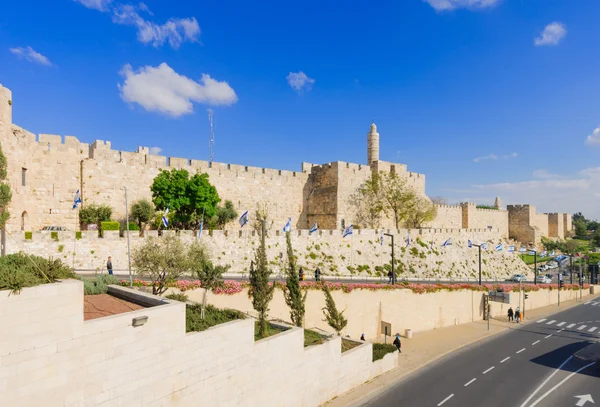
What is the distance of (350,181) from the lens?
4075 centimetres

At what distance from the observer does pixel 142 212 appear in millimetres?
29062

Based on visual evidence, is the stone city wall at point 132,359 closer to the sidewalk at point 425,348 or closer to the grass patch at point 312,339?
the grass patch at point 312,339

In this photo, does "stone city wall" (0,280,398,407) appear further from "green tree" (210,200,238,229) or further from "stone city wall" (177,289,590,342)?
"green tree" (210,200,238,229)

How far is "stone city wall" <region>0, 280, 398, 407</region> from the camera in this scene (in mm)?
6195

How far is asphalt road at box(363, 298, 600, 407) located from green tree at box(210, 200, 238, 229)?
22.3 m

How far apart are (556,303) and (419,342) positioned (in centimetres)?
2686

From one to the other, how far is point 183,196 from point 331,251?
43.2 feet

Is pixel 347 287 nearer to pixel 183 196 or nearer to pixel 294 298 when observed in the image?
pixel 294 298

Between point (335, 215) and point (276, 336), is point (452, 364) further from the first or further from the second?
point (335, 215)

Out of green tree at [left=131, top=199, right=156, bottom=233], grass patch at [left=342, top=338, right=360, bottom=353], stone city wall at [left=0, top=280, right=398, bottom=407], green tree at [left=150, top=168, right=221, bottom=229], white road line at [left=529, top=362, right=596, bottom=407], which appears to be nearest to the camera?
stone city wall at [left=0, top=280, right=398, bottom=407]

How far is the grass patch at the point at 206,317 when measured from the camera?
9.22m

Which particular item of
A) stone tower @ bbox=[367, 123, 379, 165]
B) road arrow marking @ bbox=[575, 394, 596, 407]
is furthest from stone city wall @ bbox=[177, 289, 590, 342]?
stone tower @ bbox=[367, 123, 379, 165]

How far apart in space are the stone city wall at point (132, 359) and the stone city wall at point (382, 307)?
21.9 ft

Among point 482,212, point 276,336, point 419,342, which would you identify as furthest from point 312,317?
point 482,212
